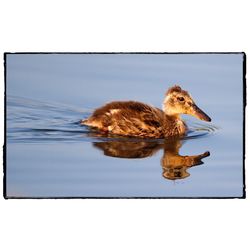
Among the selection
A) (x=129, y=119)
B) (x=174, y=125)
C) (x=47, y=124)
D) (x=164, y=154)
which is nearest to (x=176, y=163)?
(x=164, y=154)

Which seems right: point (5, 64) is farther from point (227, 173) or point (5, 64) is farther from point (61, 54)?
point (227, 173)

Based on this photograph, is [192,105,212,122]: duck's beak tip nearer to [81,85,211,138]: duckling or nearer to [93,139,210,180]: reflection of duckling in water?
[81,85,211,138]: duckling

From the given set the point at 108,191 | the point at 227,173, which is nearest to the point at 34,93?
the point at 108,191

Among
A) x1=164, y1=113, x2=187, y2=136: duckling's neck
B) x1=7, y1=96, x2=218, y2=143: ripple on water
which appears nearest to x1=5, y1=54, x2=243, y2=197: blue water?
x1=7, y1=96, x2=218, y2=143: ripple on water

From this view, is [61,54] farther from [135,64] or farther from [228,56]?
[228,56]

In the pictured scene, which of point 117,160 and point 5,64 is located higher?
point 5,64

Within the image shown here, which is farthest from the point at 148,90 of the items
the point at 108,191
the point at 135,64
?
the point at 108,191
